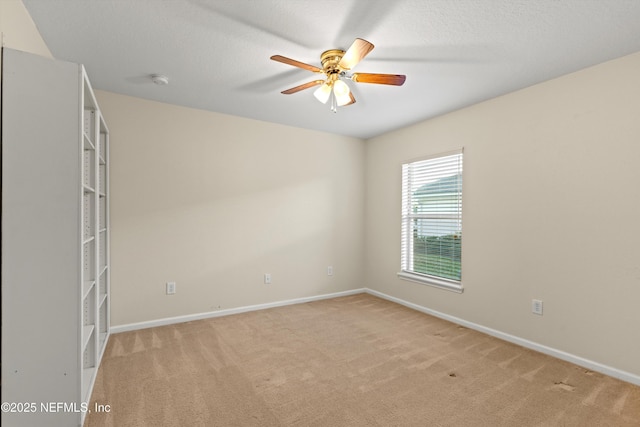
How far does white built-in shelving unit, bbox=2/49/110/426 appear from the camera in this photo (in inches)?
62.3

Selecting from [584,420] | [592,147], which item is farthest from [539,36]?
[584,420]

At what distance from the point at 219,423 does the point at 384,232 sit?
332 centimetres

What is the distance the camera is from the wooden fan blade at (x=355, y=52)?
5.92 ft

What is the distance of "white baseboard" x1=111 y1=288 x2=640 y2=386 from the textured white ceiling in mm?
2386

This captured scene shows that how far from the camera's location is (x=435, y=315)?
3775 mm

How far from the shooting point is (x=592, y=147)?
254 cm

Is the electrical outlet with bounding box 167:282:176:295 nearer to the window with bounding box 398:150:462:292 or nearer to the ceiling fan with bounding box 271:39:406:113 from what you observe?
the ceiling fan with bounding box 271:39:406:113

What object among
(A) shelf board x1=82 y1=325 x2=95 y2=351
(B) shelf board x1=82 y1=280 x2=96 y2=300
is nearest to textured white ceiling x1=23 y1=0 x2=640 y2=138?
(B) shelf board x1=82 y1=280 x2=96 y2=300

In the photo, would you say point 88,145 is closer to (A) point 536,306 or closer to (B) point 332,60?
(B) point 332,60

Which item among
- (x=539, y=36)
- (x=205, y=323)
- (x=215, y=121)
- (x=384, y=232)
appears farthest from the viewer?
(x=384, y=232)

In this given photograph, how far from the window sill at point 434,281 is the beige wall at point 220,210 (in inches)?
36.0

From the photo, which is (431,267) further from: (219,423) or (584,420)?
(219,423)

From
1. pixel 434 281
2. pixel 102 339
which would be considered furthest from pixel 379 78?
pixel 102 339

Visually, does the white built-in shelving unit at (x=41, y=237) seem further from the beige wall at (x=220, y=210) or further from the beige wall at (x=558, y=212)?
the beige wall at (x=558, y=212)
